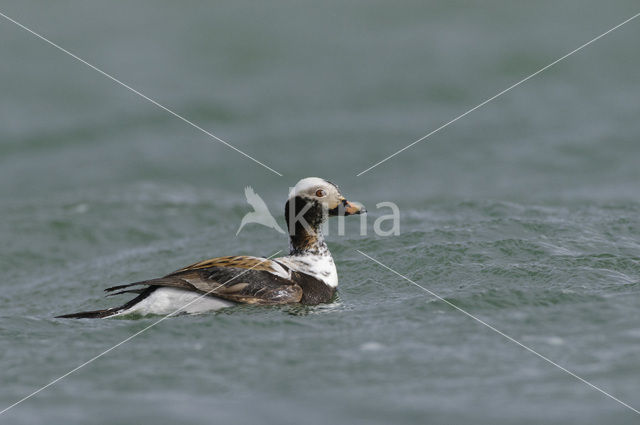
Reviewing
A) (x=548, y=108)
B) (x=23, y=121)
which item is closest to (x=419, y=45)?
(x=548, y=108)

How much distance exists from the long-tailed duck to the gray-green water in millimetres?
258

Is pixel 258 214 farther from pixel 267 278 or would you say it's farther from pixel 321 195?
pixel 267 278

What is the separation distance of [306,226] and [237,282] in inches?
52.5

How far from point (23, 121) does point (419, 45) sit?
10121mm

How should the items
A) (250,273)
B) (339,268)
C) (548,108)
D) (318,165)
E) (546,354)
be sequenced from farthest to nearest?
(548,108) < (318,165) < (339,268) < (250,273) < (546,354)

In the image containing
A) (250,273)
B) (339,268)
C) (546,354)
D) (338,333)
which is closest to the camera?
(546,354)

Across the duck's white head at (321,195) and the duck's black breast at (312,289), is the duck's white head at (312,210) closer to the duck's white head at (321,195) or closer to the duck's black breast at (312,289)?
the duck's white head at (321,195)

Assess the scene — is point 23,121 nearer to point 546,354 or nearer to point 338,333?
point 338,333

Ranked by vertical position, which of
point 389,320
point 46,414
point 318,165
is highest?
point 318,165

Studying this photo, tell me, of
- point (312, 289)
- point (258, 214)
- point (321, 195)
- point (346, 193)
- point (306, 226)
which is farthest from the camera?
point (346, 193)

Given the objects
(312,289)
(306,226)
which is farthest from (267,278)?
(306,226)

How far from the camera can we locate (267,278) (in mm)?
9695

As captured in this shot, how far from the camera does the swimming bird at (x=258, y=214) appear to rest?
15.0 m

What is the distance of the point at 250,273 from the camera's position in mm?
9633
